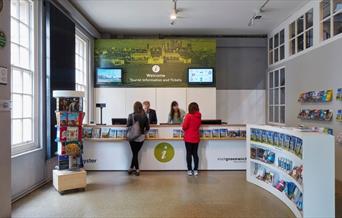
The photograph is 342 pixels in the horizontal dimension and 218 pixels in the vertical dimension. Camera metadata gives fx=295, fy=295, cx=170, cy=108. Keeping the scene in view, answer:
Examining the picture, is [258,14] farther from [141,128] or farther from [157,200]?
[157,200]

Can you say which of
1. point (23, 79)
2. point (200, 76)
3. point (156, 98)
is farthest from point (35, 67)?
point (200, 76)

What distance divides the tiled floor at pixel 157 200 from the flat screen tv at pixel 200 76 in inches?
150

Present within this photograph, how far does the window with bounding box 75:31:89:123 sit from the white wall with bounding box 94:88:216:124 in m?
0.68

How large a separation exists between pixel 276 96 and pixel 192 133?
14.1ft

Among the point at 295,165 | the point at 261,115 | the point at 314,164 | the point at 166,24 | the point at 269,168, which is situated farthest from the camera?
the point at 261,115

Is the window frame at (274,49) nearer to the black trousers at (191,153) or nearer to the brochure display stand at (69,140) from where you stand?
the black trousers at (191,153)

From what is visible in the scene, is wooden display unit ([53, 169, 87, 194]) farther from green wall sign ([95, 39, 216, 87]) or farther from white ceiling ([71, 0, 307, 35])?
green wall sign ([95, 39, 216, 87])

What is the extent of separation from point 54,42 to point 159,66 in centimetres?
378

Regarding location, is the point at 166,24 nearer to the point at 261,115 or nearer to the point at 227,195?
the point at 261,115

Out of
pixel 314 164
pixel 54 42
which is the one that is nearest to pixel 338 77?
pixel 314 164

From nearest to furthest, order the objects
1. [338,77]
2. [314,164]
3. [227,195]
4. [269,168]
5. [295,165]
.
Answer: [314,164], [295,165], [227,195], [269,168], [338,77]

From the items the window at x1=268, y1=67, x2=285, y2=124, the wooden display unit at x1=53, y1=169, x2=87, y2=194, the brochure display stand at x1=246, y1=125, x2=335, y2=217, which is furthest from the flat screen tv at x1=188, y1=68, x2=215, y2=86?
the wooden display unit at x1=53, y1=169, x2=87, y2=194

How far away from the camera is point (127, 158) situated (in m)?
6.47

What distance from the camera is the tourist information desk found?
6375mm
